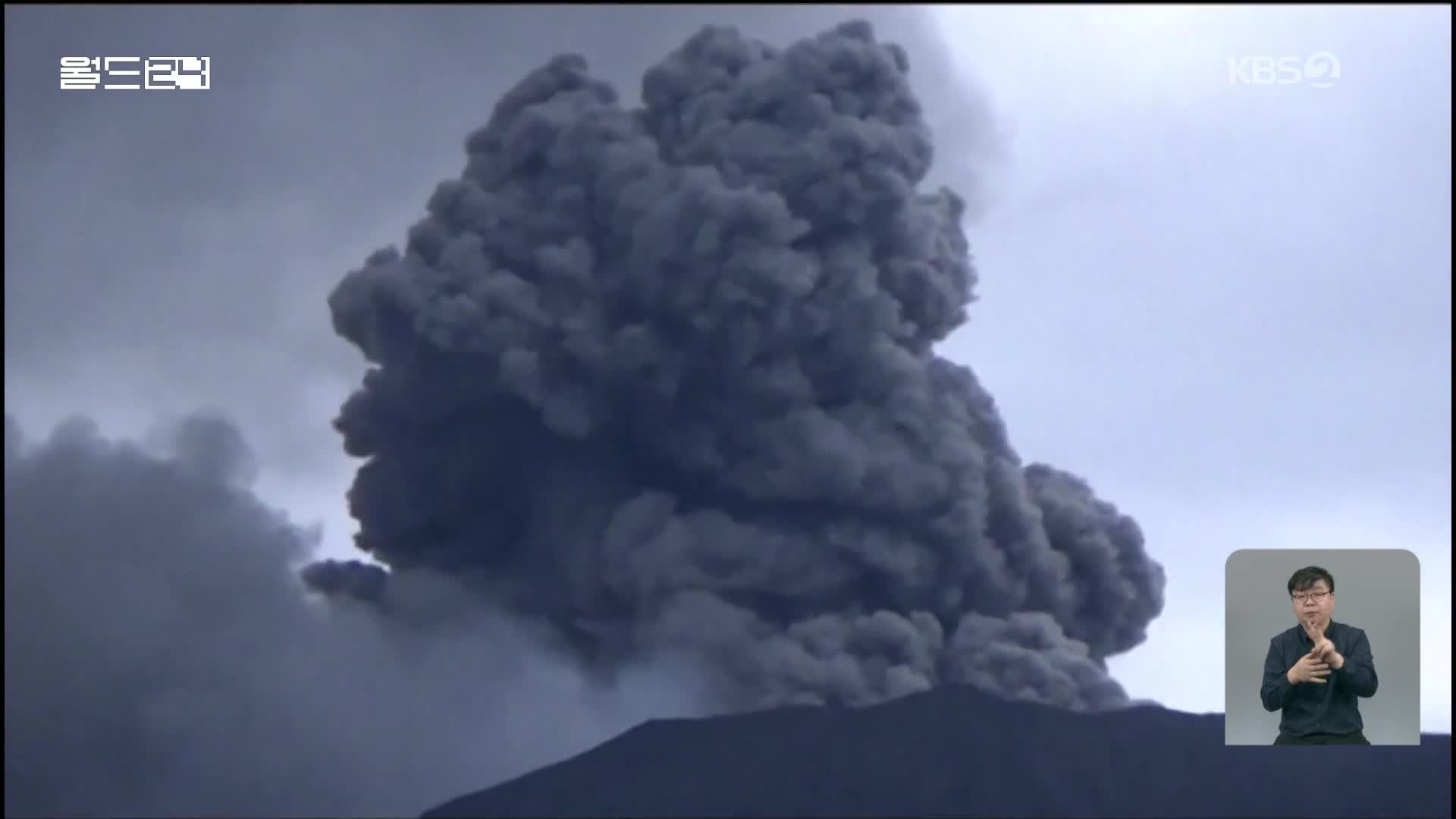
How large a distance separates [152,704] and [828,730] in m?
9.99

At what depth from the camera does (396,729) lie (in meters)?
28.0

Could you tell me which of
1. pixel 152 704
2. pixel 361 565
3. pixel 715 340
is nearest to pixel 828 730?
pixel 715 340

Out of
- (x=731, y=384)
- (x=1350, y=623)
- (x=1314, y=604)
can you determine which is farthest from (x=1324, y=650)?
(x=731, y=384)

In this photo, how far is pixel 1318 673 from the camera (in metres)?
18.6

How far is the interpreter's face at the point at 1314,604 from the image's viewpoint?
18.9 metres

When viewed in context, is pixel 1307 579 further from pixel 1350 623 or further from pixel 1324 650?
pixel 1350 623

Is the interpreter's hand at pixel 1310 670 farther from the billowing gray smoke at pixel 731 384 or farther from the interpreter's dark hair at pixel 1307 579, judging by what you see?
the billowing gray smoke at pixel 731 384

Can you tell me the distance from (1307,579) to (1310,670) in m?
1.23

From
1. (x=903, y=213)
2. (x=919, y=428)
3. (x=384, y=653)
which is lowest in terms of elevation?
(x=384, y=653)

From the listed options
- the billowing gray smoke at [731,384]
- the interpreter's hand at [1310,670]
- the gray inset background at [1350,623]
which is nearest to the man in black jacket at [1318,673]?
the interpreter's hand at [1310,670]

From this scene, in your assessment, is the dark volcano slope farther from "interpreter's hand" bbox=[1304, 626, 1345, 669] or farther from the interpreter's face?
"interpreter's hand" bbox=[1304, 626, 1345, 669]

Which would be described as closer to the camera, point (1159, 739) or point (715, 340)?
point (1159, 739)

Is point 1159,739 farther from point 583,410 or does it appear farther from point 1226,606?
point 583,410

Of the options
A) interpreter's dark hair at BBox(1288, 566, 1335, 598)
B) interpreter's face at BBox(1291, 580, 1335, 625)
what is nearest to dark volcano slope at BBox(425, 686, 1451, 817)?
interpreter's dark hair at BBox(1288, 566, 1335, 598)
